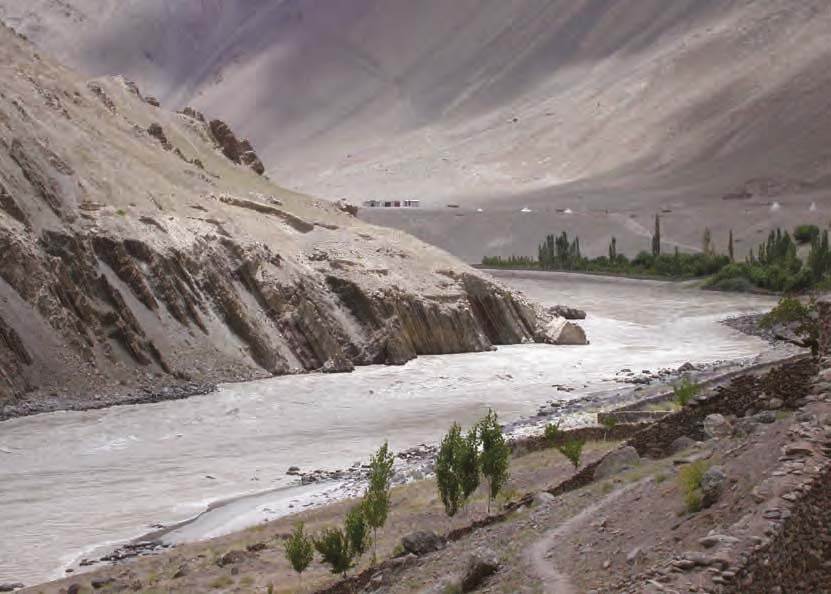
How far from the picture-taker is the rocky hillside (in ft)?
109

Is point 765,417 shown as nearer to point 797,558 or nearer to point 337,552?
point 797,558

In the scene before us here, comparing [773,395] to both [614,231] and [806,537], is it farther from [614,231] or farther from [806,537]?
[614,231]

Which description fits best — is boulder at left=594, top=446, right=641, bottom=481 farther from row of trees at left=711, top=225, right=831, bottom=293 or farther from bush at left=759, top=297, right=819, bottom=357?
row of trees at left=711, top=225, right=831, bottom=293

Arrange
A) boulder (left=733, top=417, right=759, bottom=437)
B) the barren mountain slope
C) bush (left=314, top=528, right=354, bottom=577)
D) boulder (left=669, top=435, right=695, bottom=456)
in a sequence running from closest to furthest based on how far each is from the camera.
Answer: boulder (left=733, top=417, right=759, bottom=437) → boulder (left=669, top=435, right=695, bottom=456) → bush (left=314, top=528, right=354, bottom=577) → the barren mountain slope

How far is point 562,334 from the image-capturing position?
47.3 metres

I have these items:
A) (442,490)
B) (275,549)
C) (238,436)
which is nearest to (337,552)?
(442,490)

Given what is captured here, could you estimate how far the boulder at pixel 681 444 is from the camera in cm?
1352

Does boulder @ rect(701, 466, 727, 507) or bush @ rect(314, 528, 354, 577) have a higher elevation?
boulder @ rect(701, 466, 727, 507)

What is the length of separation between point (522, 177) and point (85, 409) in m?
95.1

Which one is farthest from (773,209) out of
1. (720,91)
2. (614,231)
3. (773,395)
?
(773,395)

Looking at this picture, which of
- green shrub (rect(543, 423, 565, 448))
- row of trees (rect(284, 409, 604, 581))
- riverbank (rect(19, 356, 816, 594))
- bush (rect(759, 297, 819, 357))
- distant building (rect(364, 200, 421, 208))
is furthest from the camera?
distant building (rect(364, 200, 421, 208))

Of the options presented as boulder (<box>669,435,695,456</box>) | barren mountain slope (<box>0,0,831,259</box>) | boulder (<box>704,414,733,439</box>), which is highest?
barren mountain slope (<box>0,0,831,259</box>)

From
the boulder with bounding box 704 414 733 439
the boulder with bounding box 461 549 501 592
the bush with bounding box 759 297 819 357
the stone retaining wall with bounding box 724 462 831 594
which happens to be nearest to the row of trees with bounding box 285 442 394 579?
the boulder with bounding box 461 549 501 592

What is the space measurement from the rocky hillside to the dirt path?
21.0m
